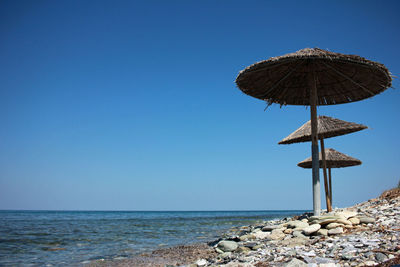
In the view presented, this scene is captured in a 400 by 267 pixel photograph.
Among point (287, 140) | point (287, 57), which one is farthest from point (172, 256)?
point (287, 57)

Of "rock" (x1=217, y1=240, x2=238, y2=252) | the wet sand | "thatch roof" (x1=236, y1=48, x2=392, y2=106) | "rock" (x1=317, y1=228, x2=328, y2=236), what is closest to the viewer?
"rock" (x1=317, y1=228, x2=328, y2=236)

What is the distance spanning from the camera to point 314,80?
7.38m

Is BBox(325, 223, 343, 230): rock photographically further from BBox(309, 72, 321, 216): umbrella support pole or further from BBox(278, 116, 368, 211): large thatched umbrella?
BBox(278, 116, 368, 211): large thatched umbrella

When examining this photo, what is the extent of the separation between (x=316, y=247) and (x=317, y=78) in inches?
191

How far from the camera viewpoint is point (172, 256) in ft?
25.3

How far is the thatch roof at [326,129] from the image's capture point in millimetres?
9168

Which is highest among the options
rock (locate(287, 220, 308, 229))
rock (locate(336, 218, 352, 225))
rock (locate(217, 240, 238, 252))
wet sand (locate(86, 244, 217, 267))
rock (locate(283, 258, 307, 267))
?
rock (locate(336, 218, 352, 225))

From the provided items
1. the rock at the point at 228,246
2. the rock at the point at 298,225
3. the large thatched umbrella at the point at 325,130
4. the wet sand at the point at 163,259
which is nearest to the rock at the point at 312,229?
the rock at the point at 298,225

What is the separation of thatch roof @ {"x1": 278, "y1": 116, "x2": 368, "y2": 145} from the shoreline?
2.64 m

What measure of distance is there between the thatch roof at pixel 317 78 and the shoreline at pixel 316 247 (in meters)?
3.27

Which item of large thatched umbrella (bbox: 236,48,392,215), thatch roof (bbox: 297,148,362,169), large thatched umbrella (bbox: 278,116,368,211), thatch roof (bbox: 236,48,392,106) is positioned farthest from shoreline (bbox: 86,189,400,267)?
thatch roof (bbox: 297,148,362,169)

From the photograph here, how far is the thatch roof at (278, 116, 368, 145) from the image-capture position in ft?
30.1

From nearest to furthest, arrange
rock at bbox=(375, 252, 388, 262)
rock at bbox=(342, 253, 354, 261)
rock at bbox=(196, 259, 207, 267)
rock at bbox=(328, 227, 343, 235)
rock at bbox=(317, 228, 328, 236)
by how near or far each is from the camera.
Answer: rock at bbox=(375, 252, 388, 262), rock at bbox=(342, 253, 354, 261), rock at bbox=(328, 227, 343, 235), rock at bbox=(317, 228, 328, 236), rock at bbox=(196, 259, 207, 267)

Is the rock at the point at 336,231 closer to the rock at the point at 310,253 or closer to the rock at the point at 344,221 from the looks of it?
the rock at the point at 344,221
